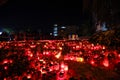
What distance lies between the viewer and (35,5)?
30.1 metres

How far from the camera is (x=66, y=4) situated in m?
26.5

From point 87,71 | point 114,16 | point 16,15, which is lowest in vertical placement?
point 87,71

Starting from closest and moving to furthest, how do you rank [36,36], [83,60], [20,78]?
[20,78] → [83,60] → [36,36]

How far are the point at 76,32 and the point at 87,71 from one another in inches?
894

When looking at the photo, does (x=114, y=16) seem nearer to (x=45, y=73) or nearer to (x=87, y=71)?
(x=87, y=71)

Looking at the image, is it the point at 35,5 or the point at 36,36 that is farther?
the point at 35,5

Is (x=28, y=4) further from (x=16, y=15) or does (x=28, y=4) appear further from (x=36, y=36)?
(x=36, y=36)

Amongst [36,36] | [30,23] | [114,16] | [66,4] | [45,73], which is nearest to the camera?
[45,73]

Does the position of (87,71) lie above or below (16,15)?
below

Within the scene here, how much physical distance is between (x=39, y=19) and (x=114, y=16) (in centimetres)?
1849

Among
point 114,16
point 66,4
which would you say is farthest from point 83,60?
point 66,4

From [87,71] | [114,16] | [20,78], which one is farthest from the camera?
[114,16]

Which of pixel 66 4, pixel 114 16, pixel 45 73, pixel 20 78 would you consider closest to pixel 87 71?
pixel 45 73

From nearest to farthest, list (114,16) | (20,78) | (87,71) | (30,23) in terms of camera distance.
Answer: (20,78) → (87,71) → (114,16) → (30,23)
